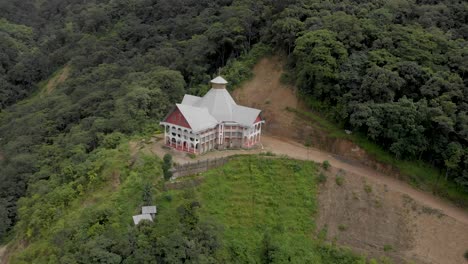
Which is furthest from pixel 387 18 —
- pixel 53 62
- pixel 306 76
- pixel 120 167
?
pixel 53 62

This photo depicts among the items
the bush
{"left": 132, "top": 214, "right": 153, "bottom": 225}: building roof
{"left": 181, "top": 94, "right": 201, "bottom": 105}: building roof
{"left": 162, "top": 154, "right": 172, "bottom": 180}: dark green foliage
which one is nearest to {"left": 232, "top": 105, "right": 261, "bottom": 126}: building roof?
{"left": 181, "top": 94, "right": 201, "bottom": 105}: building roof

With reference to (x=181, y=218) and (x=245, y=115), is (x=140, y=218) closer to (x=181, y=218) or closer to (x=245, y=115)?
(x=181, y=218)

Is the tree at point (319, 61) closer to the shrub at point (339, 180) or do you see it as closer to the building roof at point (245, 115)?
the building roof at point (245, 115)

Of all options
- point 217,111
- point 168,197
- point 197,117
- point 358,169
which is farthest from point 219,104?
point 358,169

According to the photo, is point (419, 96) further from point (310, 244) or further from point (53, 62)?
point (53, 62)

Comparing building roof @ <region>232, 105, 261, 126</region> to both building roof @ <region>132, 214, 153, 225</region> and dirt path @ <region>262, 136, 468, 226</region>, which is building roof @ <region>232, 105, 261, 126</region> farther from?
building roof @ <region>132, 214, 153, 225</region>

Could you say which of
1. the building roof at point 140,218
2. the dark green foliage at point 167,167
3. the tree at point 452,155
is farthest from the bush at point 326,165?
the building roof at point 140,218

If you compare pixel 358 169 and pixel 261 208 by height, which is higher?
pixel 358 169
